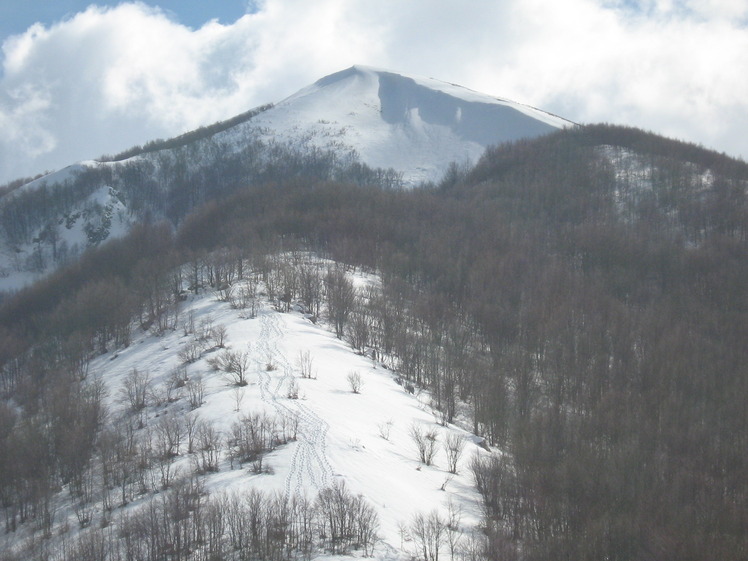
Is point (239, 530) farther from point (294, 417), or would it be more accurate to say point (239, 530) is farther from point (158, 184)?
point (158, 184)

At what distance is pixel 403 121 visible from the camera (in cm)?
17238

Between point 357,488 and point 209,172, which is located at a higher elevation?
point 209,172

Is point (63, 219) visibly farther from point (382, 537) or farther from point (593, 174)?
point (382, 537)

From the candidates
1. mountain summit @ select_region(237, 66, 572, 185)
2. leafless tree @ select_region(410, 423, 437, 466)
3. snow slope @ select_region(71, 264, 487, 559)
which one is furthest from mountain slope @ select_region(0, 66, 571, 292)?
leafless tree @ select_region(410, 423, 437, 466)

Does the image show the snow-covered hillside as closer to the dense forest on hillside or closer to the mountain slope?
the dense forest on hillside

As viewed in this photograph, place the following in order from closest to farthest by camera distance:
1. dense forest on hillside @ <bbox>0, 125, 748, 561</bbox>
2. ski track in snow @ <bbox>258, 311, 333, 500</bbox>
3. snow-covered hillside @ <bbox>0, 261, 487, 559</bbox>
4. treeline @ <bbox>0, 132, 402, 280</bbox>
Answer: snow-covered hillside @ <bbox>0, 261, 487, 559</bbox>
ski track in snow @ <bbox>258, 311, 333, 500</bbox>
dense forest on hillside @ <bbox>0, 125, 748, 561</bbox>
treeline @ <bbox>0, 132, 402, 280</bbox>

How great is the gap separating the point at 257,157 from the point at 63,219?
44032 millimetres

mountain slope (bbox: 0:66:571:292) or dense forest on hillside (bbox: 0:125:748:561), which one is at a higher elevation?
mountain slope (bbox: 0:66:571:292)

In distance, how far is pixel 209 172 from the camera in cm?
15888

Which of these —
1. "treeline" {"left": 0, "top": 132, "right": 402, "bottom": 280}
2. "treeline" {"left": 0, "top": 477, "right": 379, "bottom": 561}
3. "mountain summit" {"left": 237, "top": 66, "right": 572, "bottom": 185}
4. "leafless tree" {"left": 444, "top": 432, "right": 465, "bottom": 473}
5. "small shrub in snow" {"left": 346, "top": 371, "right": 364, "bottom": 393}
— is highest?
"mountain summit" {"left": 237, "top": 66, "right": 572, "bottom": 185}

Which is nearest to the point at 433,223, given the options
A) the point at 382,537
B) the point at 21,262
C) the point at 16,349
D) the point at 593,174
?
the point at 593,174

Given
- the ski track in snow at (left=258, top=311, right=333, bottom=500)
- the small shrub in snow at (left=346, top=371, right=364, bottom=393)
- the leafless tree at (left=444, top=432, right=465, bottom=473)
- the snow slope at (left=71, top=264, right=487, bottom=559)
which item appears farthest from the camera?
the small shrub in snow at (left=346, top=371, right=364, bottom=393)

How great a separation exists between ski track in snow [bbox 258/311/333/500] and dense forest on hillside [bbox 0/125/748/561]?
6.85 m

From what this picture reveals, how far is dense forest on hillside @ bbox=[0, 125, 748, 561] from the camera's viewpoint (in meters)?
27.3
